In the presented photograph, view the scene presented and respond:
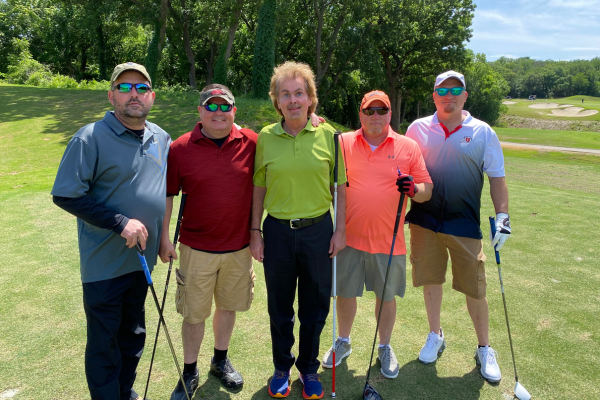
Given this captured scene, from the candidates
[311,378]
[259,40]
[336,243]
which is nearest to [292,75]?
[336,243]

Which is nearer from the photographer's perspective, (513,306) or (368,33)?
(513,306)

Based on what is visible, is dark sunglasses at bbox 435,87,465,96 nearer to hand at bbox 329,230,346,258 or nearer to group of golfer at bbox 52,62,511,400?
group of golfer at bbox 52,62,511,400

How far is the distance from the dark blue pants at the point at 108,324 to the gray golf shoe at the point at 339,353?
5.16 feet

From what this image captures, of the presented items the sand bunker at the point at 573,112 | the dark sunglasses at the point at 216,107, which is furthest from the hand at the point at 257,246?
the sand bunker at the point at 573,112

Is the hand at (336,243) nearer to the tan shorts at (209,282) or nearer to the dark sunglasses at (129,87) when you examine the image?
the tan shorts at (209,282)

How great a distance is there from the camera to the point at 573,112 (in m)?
67.0

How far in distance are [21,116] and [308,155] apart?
15637 millimetres

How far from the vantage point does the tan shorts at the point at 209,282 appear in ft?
9.89

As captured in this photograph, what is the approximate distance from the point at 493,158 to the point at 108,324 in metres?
3.08

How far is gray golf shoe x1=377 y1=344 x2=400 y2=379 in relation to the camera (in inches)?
128

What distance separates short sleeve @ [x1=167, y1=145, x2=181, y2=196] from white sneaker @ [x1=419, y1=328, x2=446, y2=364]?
2.40 meters

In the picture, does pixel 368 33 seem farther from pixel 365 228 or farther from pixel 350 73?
pixel 365 228

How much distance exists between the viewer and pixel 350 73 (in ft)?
102

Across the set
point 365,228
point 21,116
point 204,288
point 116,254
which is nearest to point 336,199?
point 365,228
